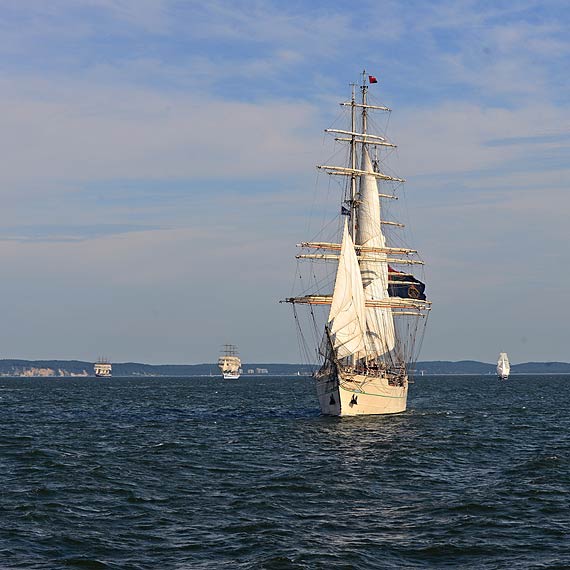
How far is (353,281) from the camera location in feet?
244

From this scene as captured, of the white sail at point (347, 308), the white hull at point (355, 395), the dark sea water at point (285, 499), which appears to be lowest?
the dark sea water at point (285, 499)

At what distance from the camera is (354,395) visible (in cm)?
7238

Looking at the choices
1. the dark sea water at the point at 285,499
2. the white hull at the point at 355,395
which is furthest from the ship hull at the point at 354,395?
the dark sea water at the point at 285,499

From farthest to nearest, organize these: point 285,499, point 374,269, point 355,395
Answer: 1. point 374,269
2. point 355,395
3. point 285,499

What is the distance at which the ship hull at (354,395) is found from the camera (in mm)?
71812

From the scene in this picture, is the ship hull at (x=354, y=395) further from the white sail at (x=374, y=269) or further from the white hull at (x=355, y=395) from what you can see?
the white sail at (x=374, y=269)

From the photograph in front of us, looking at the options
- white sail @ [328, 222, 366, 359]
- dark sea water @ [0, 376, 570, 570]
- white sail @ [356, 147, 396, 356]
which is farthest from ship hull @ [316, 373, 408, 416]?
white sail @ [356, 147, 396, 356]

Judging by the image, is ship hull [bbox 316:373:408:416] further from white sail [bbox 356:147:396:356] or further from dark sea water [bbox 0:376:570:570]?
white sail [bbox 356:147:396:356]

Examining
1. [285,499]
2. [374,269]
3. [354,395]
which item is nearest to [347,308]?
[354,395]

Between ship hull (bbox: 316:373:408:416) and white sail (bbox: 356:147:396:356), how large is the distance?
31.2 ft

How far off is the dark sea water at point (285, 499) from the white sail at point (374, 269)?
25898mm

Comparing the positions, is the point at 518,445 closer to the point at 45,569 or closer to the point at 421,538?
the point at 421,538

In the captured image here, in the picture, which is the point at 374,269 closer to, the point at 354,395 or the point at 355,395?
the point at 355,395

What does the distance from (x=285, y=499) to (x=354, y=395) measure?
39.1 meters
